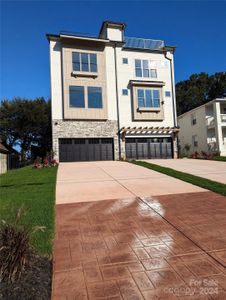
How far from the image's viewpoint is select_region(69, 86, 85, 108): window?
20.4 meters

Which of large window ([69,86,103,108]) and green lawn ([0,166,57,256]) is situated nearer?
green lawn ([0,166,57,256])

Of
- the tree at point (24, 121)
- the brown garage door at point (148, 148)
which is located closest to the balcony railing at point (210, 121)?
the brown garage door at point (148, 148)

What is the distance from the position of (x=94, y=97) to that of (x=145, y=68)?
5.86 metres

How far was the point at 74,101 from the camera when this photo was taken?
67.2 ft

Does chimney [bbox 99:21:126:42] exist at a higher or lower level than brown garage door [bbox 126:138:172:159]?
higher

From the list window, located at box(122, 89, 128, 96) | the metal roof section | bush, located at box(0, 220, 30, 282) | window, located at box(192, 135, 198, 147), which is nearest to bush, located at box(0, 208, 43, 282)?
bush, located at box(0, 220, 30, 282)

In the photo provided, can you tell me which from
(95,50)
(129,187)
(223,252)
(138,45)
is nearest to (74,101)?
(95,50)

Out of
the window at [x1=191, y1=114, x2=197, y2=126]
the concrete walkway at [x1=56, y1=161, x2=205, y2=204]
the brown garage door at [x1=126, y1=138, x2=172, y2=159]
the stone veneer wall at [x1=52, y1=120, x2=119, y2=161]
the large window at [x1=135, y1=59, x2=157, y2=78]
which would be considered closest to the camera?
the concrete walkway at [x1=56, y1=161, x2=205, y2=204]

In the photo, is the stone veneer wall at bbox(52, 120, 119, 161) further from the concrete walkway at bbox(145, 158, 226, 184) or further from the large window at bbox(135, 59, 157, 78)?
the concrete walkway at bbox(145, 158, 226, 184)

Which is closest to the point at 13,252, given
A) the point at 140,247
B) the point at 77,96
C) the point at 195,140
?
the point at 140,247

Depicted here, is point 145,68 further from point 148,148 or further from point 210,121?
point 210,121

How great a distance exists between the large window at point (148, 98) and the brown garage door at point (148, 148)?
3208 mm

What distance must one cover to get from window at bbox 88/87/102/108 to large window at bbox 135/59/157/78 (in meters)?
4.24

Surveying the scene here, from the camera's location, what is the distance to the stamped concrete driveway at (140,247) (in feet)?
9.15
